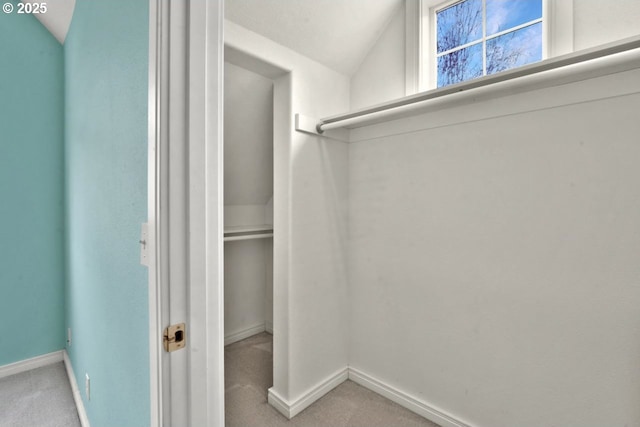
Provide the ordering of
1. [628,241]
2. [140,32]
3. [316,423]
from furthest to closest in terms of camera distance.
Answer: [316,423], [628,241], [140,32]

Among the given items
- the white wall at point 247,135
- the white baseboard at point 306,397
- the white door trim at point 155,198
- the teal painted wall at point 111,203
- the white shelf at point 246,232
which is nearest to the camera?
the white door trim at point 155,198

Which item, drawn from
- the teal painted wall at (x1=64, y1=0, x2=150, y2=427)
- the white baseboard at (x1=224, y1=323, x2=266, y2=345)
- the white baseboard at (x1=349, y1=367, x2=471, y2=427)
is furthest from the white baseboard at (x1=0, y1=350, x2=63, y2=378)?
the white baseboard at (x1=349, y1=367, x2=471, y2=427)

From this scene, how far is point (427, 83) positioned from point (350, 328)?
170 cm

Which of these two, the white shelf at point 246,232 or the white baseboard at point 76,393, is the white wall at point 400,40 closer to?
the white shelf at point 246,232

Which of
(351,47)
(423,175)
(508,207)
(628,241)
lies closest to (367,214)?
(423,175)

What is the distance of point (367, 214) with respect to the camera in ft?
→ 6.78

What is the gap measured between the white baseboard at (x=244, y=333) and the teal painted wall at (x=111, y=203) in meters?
1.15

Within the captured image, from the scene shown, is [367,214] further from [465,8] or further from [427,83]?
[465,8]

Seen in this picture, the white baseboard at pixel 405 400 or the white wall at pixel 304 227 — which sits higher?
the white wall at pixel 304 227

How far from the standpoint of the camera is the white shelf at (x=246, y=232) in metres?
2.56

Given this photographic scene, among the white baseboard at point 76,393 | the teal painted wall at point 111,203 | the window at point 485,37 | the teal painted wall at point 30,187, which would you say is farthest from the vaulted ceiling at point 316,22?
the white baseboard at point 76,393

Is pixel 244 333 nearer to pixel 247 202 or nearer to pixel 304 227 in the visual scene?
pixel 247 202

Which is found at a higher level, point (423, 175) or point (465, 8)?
point (465, 8)

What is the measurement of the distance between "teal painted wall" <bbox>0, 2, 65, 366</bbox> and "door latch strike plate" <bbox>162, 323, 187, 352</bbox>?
2.34 meters
